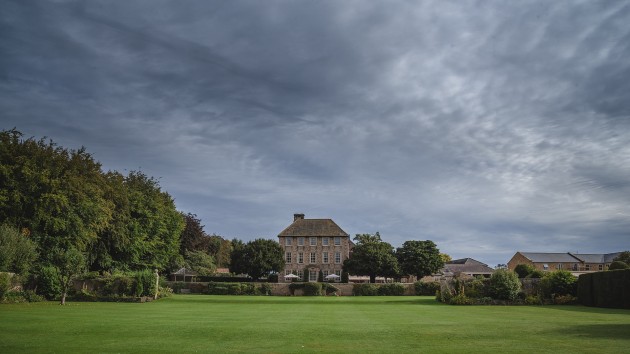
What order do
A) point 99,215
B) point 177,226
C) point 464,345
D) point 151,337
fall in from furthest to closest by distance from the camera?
point 177,226, point 99,215, point 151,337, point 464,345

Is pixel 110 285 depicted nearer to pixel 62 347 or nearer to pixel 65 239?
pixel 65 239

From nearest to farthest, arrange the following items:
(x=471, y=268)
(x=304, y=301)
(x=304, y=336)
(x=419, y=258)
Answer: (x=304, y=336), (x=304, y=301), (x=419, y=258), (x=471, y=268)

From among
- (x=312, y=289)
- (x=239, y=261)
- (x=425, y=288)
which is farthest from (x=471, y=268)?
(x=312, y=289)

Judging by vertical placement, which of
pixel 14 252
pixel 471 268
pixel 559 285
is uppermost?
pixel 471 268

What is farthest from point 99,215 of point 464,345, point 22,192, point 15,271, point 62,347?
point 464,345

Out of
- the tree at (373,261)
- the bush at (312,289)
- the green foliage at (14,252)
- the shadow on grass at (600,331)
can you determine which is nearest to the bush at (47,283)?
the green foliage at (14,252)

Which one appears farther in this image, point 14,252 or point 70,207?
point 70,207

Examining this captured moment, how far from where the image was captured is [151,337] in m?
14.0

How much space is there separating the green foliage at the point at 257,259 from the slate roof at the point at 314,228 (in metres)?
7.02

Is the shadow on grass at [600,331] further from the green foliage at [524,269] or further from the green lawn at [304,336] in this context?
the green foliage at [524,269]

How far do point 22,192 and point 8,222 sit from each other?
260 cm

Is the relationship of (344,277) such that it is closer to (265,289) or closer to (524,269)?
(524,269)

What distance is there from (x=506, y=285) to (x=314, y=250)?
51522 millimetres

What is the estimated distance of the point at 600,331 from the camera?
15.4m
